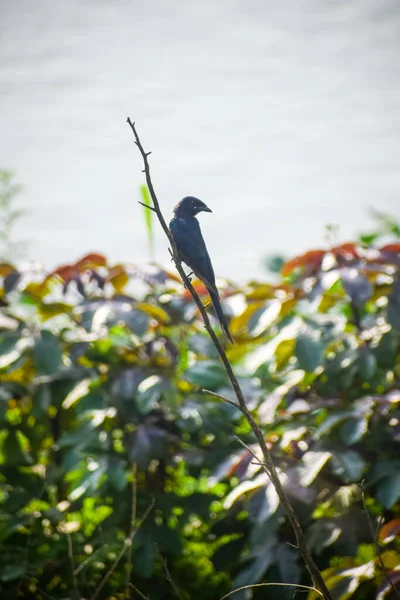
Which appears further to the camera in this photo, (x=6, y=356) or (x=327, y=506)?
(x=6, y=356)

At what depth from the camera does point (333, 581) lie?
5.54 feet

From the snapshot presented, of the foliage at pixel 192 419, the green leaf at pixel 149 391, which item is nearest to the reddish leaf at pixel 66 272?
the foliage at pixel 192 419

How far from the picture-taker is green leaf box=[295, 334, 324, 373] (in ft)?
6.49

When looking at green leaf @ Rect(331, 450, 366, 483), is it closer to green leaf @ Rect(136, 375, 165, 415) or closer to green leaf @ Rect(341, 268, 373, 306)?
green leaf @ Rect(341, 268, 373, 306)

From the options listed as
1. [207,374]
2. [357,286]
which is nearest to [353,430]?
[357,286]

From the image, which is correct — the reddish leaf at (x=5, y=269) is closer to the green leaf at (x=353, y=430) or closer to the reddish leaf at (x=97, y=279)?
the reddish leaf at (x=97, y=279)

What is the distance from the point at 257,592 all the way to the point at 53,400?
99 centimetres

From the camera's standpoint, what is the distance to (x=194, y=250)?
1.67 metres

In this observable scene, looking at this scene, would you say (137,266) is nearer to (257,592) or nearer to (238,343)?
(238,343)

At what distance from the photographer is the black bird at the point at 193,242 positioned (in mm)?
1645

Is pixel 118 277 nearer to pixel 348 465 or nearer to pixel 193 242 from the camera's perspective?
pixel 193 242

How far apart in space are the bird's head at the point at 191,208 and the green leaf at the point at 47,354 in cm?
66

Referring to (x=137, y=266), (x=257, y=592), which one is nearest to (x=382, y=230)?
(x=137, y=266)

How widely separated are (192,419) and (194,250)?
0.74 m
